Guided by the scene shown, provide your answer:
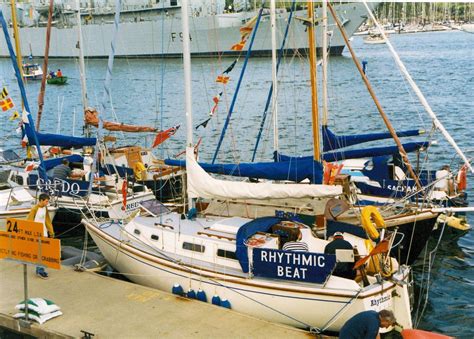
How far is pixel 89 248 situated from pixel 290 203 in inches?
321

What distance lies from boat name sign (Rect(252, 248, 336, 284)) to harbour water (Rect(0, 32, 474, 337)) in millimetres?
4280

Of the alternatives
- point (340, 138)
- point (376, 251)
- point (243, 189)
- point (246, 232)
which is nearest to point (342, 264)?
point (376, 251)

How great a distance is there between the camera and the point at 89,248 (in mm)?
22344

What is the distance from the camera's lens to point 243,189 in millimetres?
16141

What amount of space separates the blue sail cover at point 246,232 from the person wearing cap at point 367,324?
173 inches

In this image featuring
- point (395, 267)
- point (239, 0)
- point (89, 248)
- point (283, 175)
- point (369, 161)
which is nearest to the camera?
point (395, 267)

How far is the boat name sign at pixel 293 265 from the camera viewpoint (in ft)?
45.3

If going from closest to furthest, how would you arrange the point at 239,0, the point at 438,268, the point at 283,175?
Answer: the point at 283,175 < the point at 438,268 < the point at 239,0

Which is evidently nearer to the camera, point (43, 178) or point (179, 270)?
point (179, 270)

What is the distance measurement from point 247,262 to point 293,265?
1205 mm

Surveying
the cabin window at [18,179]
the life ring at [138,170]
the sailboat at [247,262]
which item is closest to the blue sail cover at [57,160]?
the cabin window at [18,179]

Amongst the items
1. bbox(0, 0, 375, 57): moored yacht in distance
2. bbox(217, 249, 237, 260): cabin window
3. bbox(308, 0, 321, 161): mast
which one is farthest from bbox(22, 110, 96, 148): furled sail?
bbox(0, 0, 375, 57): moored yacht in distance

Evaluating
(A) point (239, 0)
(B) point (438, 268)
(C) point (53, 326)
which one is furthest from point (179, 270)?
(A) point (239, 0)

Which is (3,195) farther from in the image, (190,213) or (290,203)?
(290,203)
